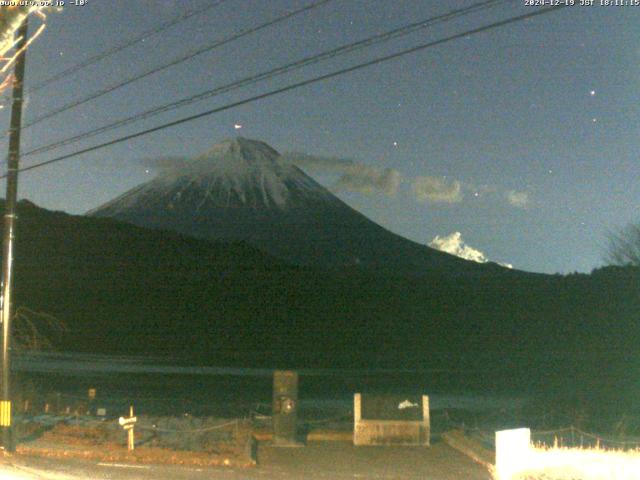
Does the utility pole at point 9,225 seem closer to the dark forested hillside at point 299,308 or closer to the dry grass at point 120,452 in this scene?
the dry grass at point 120,452

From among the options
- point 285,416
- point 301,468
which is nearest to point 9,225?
point 285,416

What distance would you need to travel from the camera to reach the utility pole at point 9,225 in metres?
17.9

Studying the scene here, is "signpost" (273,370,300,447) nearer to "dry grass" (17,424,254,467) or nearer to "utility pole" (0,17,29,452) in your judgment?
"dry grass" (17,424,254,467)

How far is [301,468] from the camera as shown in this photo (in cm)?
1708

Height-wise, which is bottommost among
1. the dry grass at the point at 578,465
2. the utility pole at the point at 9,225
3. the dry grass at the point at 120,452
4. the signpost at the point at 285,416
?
the dry grass at the point at 120,452

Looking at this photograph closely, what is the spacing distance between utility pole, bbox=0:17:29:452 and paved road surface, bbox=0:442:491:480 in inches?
38.5

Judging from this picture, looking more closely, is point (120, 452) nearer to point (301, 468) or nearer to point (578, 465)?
point (301, 468)

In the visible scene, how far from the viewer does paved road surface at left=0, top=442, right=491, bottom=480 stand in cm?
1544

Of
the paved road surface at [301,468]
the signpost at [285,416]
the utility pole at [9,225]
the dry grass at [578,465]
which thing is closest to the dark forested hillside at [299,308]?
the dry grass at [578,465]

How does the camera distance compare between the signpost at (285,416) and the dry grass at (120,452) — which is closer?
the dry grass at (120,452)

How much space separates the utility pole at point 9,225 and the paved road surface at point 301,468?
3.21ft

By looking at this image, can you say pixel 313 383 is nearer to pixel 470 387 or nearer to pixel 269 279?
pixel 470 387

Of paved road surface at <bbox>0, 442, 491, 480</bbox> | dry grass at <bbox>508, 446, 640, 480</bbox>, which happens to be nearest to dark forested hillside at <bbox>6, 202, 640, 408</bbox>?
dry grass at <bbox>508, 446, 640, 480</bbox>

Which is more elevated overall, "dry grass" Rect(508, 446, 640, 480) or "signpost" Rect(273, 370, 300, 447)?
"signpost" Rect(273, 370, 300, 447)
